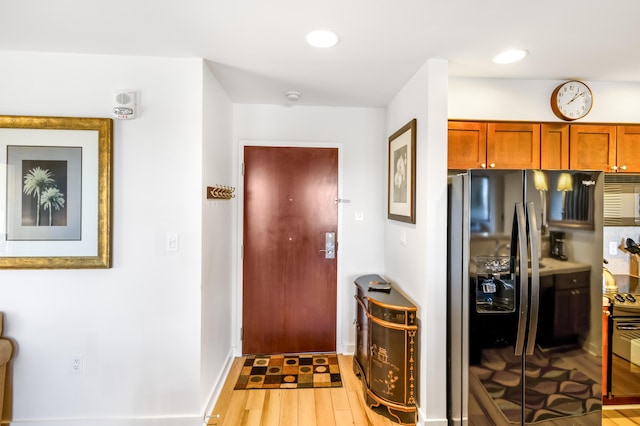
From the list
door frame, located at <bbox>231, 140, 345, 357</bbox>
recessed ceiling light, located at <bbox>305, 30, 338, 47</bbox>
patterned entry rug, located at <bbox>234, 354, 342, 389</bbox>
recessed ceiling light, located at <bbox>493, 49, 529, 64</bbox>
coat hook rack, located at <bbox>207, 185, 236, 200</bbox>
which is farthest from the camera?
door frame, located at <bbox>231, 140, 345, 357</bbox>

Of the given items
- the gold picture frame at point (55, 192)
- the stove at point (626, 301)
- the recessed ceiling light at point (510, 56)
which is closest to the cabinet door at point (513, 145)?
the recessed ceiling light at point (510, 56)

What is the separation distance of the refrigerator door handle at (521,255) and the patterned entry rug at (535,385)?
181 mm

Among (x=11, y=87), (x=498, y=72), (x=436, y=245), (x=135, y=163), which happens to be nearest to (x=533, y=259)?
(x=436, y=245)

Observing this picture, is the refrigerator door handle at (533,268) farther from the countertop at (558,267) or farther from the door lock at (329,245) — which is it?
the door lock at (329,245)

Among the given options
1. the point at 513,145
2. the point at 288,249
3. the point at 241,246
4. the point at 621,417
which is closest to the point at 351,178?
the point at 288,249

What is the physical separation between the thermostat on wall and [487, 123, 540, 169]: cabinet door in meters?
2.48

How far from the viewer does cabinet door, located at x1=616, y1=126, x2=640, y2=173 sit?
8.05ft

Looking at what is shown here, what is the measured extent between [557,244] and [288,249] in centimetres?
214

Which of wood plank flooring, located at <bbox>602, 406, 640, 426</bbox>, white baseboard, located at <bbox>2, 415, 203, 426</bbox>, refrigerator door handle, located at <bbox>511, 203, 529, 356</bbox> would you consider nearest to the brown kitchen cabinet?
refrigerator door handle, located at <bbox>511, 203, 529, 356</bbox>

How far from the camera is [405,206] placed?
8.12 feet

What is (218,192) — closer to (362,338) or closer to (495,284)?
(362,338)

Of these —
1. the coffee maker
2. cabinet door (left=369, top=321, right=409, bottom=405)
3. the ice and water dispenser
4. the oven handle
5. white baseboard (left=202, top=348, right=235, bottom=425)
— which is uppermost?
the coffee maker

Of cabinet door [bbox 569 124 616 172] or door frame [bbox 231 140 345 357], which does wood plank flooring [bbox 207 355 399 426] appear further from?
cabinet door [bbox 569 124 616 172]

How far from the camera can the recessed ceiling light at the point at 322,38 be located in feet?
5.82
